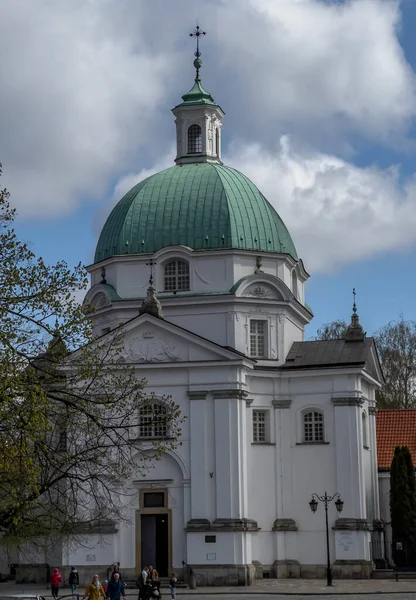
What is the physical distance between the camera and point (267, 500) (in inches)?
1994

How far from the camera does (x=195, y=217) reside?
2131 inches

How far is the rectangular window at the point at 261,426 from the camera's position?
2028 inches

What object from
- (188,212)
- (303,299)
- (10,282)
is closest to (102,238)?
(188,212)

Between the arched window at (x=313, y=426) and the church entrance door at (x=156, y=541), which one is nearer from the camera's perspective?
the church entrance door at (x=156, y=541)

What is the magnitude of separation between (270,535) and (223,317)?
10129 millimetres

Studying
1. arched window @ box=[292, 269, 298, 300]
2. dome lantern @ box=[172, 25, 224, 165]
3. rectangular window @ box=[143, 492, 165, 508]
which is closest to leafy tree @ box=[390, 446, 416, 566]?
arched window @ box=[292, 269, 298, 300]

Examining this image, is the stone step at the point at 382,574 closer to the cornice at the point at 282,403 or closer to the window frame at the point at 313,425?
the window frame at the point at 313,425

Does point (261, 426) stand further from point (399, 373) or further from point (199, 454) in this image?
point (399, 373)

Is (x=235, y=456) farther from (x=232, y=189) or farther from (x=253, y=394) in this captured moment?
(x=232, y=189)

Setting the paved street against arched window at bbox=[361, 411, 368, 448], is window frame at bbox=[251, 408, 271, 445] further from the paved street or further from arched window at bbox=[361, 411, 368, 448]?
the paved street

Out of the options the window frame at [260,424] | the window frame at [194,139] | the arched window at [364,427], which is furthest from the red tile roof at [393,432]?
the window frame at [194,139]

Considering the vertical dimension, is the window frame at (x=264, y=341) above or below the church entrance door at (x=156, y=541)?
above

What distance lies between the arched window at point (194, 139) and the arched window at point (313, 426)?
15.7 meters

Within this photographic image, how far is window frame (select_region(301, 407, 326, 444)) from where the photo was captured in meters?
51.2
